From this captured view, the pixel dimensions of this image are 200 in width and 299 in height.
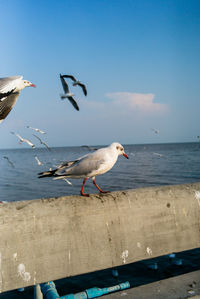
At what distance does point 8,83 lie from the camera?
17.0 feet

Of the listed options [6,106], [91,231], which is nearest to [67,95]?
[6,106]

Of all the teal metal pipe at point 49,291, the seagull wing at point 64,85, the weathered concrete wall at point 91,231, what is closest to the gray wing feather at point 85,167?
the weathered concrete wall at point 91,231

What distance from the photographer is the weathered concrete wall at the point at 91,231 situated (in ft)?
5.67

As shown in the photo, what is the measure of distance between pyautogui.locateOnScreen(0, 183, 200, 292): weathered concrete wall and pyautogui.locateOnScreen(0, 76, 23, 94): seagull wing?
3.63 m

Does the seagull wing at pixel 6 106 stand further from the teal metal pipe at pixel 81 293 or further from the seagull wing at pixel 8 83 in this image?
the teal metal pipe at pixel 81 293

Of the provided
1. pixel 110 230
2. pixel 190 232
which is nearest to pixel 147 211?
pixel 110 230

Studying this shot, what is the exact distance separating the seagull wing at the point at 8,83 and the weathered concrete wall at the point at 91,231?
143 inches

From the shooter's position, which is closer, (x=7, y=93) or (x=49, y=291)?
(x=49, y=291)

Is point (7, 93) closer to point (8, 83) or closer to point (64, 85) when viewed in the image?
point (8, 83)

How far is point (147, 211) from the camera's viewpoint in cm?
221

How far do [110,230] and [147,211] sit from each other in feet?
1.21

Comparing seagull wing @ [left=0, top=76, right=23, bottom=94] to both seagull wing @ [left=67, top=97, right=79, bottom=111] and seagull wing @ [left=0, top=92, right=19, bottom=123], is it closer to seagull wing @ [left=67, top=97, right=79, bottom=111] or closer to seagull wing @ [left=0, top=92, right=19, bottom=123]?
seagull wing @ [left=0, top=92, right=19, bottom=123]

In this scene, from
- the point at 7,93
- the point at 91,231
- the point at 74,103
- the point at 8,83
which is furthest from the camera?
the point at 74,103

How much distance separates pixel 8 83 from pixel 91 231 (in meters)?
4.09
